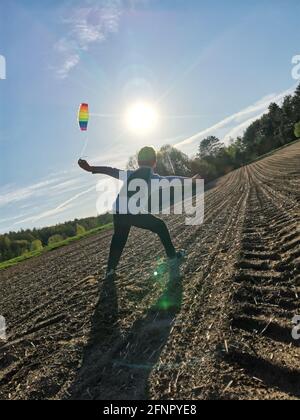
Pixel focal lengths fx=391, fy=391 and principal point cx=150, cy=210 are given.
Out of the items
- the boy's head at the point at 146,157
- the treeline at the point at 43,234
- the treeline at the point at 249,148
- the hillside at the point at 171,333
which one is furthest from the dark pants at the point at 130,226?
the treeline at the point at 249,148

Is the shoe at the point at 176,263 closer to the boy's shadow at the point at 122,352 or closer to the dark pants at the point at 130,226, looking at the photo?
the dark pants at the point at 130,226

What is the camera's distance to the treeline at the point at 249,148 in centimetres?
7544

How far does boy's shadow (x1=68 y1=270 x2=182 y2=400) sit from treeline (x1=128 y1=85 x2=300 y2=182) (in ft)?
199

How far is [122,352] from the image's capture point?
155 inches

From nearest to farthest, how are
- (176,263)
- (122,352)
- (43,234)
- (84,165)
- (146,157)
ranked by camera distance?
(122,352), (84,165), (146,157), (176,263), (43,234)

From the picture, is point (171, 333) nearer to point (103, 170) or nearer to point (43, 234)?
point (103, 170)

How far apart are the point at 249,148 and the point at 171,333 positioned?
118465 millimetres

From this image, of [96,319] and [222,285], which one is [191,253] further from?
[96,319]

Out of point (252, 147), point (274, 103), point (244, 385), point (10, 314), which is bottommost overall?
point (10, 314)

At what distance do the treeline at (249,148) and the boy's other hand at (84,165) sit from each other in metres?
58.7

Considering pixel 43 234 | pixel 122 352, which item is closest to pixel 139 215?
pixel 122 352

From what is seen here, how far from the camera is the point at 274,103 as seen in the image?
124562 mm
